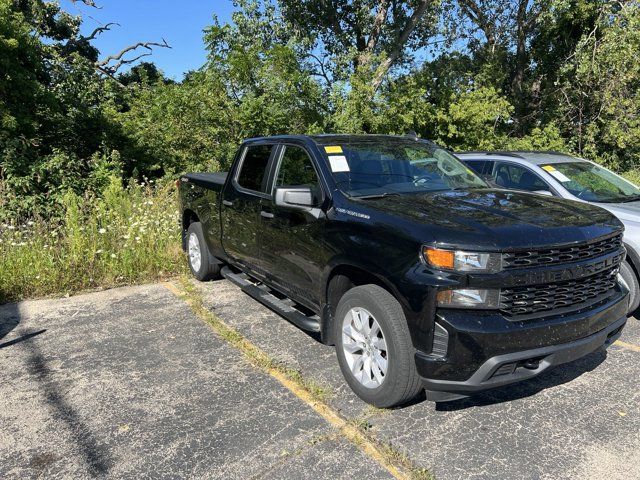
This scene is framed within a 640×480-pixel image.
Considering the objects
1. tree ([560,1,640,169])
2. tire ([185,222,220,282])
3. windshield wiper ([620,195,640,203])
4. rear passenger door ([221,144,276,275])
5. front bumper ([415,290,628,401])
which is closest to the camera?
front bumper ([415,290,628,401])

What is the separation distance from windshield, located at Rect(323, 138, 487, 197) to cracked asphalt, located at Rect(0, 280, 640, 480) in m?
1.48

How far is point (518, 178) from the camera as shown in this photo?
6.41m

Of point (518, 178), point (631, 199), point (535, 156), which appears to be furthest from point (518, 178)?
point (631, 199)

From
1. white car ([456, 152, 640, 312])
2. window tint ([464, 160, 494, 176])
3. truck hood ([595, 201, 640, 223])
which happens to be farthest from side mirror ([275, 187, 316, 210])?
window tint ([464, 160, 494, 176])

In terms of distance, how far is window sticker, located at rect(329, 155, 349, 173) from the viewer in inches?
155

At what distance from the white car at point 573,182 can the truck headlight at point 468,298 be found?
8.63 ft

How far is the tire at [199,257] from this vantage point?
20.5ft

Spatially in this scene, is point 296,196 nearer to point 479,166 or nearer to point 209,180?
point 209,180

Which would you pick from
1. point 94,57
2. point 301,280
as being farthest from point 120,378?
point 94,57

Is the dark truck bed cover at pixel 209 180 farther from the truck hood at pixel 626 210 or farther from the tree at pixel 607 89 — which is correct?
the tree at pixel 607 89

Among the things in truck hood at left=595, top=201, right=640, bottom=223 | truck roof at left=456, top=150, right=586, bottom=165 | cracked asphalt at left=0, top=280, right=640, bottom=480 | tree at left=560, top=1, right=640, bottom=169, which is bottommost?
cracked asphalt at left=0, top=280, right=640, bottom=480

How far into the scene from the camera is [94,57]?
25.6 m

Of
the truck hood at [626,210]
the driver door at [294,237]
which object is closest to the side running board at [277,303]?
the driver door at [294,237]

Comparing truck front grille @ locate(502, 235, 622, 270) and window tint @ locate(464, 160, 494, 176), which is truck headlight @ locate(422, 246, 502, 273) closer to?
truck front grille @ locate(502, 235, 622, 270)
